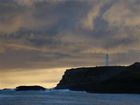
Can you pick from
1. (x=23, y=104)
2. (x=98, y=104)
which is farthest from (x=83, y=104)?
(x=23, y=104)

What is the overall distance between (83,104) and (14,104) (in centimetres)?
2095

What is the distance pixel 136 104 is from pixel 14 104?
112 ft

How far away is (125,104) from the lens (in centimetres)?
17000

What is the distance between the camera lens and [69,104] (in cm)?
16700

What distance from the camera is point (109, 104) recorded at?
167m

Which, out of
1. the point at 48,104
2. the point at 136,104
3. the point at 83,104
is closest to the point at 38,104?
the point at 48,104

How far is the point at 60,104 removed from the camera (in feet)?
543

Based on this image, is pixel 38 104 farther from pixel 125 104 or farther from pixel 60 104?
pixel 125 104

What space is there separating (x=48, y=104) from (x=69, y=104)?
6.13m

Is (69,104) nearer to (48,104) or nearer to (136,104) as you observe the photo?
(48,104)

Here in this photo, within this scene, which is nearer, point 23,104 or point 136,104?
point 23,104

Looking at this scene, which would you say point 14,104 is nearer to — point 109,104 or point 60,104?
point 60,104

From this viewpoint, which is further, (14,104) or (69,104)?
(69,104)

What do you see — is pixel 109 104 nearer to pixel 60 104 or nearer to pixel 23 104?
pixel 60 104
